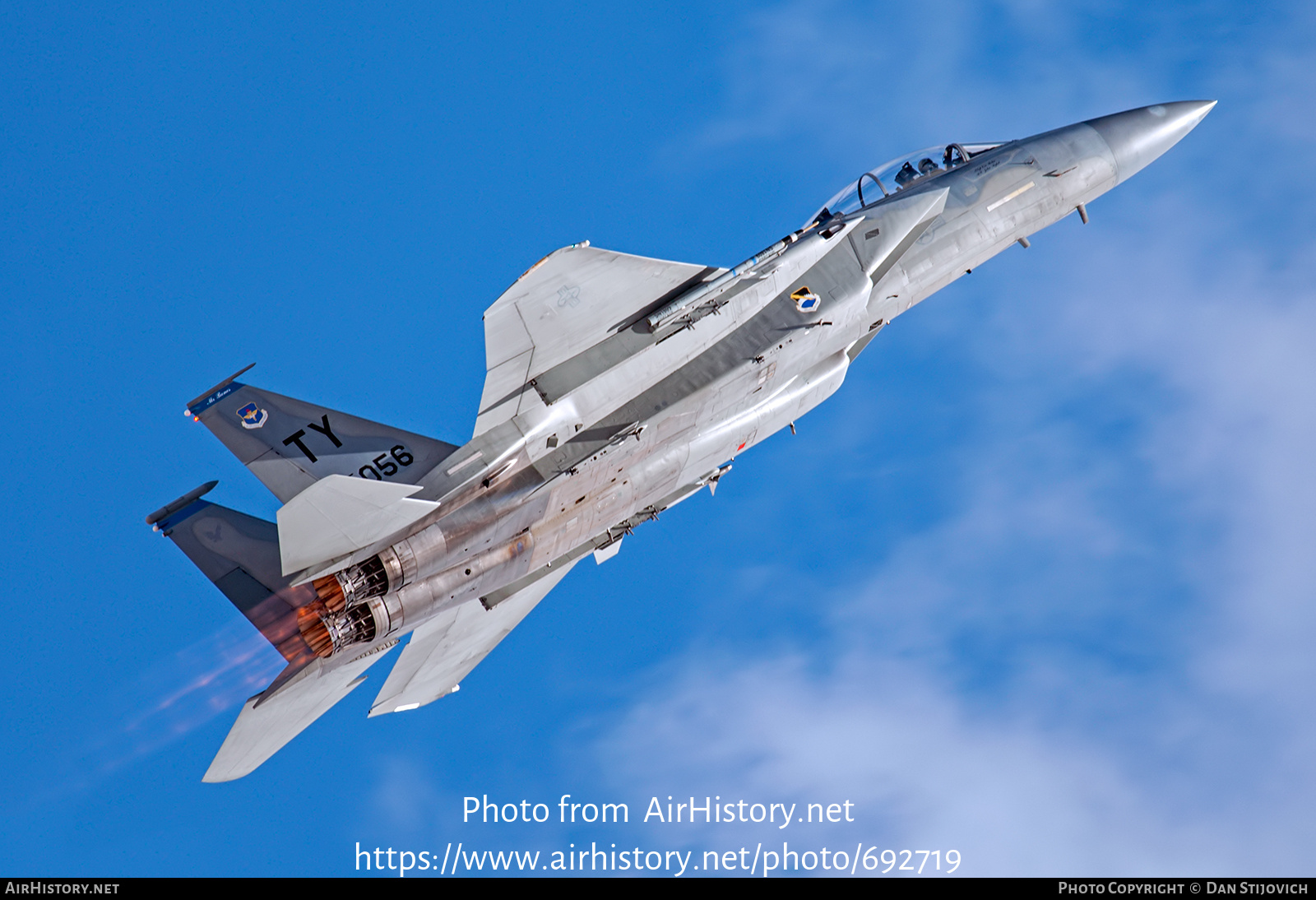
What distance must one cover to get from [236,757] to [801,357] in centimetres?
924

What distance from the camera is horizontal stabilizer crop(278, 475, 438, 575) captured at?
44.5ft

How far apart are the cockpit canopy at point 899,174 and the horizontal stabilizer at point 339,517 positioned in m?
7.48

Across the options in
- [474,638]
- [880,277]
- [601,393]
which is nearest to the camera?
[601,393]

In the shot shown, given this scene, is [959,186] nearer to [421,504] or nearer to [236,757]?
[421,504]

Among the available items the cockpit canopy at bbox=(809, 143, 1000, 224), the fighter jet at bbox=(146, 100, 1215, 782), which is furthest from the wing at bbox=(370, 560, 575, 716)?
the cockpit canopy at bbox=(809, 143, 1000, 224)

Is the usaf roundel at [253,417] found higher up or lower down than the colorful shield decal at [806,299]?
lower down

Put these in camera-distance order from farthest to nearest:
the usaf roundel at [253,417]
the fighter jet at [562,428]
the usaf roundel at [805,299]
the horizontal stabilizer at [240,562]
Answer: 1. the horizontal stabilizer at [240,562]
2. the usaf roundel at [805,299]
3. the usaf roundel at [253,417]
4. the fighter jet at [562,428]

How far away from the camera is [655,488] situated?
55.3ft

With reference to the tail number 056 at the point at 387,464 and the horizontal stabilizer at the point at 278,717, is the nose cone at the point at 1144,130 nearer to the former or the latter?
the tail number 056 at the point at 387,464

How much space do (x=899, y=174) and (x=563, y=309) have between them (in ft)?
23.3

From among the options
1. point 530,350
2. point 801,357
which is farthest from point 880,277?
point 530,350

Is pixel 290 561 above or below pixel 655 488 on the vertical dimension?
below

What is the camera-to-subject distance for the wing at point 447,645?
18.5m

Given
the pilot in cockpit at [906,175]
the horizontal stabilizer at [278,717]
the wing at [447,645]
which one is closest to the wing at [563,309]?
the horizontal stabilizer at [278,717]
